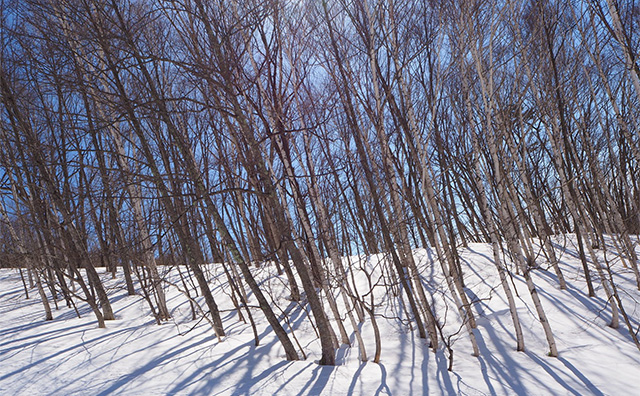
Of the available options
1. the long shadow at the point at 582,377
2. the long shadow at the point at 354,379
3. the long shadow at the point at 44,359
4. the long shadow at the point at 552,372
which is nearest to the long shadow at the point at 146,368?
the long shadow at the point at 44,359

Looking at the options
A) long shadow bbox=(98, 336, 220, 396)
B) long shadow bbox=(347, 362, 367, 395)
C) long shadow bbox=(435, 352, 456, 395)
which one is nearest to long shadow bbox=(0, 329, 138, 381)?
long shadow bbox=(98, 336, 220, 396)

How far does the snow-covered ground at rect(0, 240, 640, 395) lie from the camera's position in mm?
5484

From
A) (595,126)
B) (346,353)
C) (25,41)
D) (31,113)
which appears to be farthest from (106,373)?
(595,126)

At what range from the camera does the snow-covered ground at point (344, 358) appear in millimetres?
5484

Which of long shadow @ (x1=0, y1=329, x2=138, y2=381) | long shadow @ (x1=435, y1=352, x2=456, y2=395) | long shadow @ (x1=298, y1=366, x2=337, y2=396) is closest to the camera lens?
long shadow @ (x1=298, y1=366, x2=337, y2=396)

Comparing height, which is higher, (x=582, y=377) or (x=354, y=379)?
(x=354, y=379)

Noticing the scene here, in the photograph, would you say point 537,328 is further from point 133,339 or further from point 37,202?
point 37,202

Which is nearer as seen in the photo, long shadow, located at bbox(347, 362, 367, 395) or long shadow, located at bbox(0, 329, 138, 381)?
long shadow, located at bbox(347, 362, 367, 395)

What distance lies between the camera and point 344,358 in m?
6.90

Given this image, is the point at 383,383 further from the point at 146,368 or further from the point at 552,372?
the point at 146,368

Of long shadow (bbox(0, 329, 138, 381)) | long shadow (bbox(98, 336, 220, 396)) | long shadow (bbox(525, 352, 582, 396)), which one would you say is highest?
long shadow (bbox(0, 329, 138, 381))

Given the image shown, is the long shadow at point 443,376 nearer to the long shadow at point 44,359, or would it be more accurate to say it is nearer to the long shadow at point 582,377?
the long shadow at point 582,377

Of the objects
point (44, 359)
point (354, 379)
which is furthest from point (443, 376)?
point (44, 359)

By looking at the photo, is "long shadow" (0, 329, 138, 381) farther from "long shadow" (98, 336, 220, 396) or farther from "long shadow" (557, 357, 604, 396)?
"long shadow" (557, 357, 604, 396)
